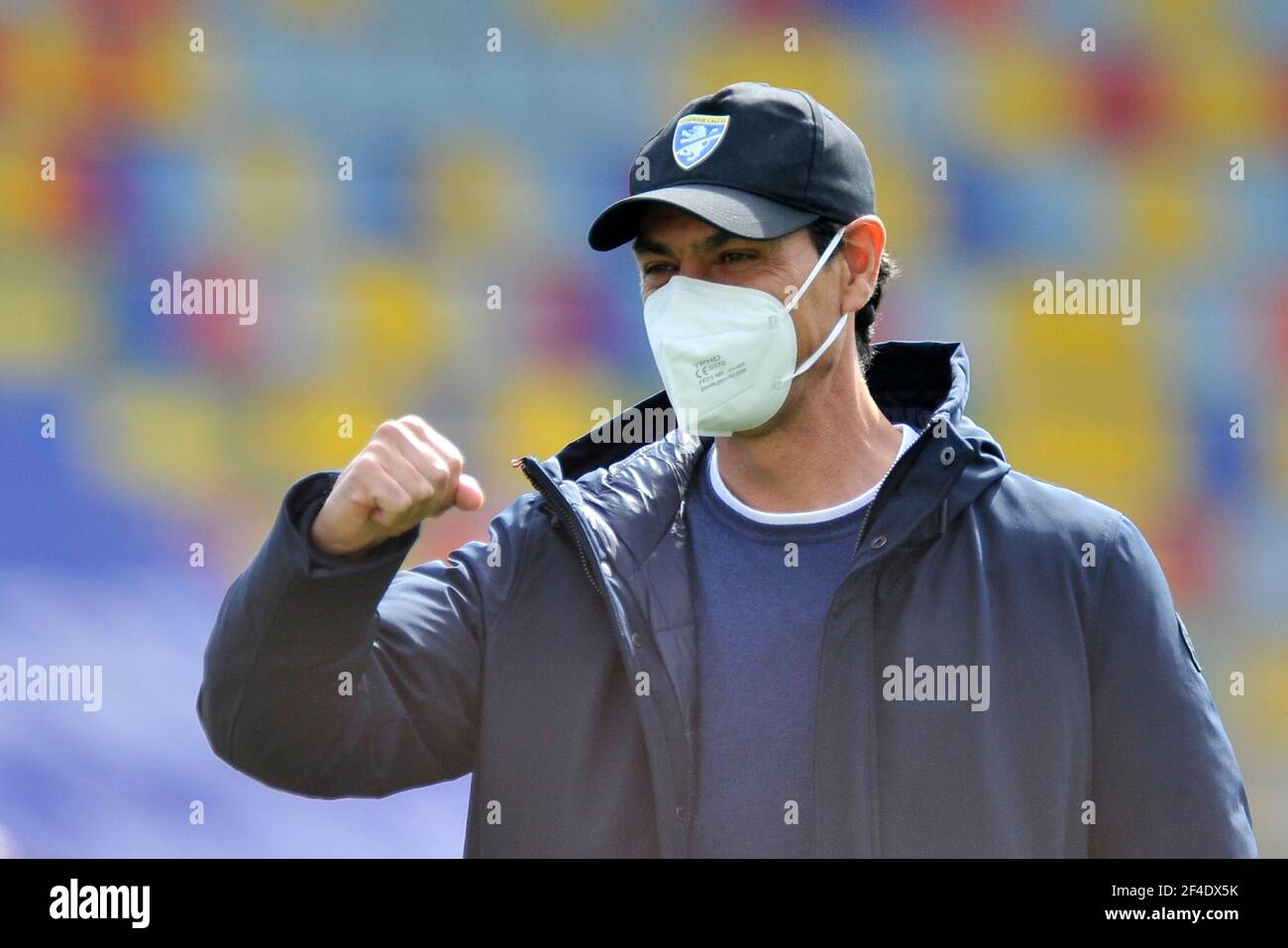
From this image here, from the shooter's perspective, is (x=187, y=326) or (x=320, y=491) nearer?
(x=320, y=491)

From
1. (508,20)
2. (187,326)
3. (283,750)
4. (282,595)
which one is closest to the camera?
(282,595)

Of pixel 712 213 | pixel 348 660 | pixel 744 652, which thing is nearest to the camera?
pixel 348 660

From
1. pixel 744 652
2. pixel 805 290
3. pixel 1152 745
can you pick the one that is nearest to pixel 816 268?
pixel 805 290

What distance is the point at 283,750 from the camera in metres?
1.92

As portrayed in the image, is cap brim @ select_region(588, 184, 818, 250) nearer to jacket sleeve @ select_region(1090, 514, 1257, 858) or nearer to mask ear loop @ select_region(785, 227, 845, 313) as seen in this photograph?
mask ear loop @ select_region(785, 227, 845, 313)

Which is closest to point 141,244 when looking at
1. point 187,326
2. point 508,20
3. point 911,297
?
point 187,326

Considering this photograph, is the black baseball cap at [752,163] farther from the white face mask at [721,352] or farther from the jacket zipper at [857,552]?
the jacket zipper at [857,552]

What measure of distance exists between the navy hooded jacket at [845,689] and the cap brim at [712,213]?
1.24 feet

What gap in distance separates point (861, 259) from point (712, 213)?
1.19 feet

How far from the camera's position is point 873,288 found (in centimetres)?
241

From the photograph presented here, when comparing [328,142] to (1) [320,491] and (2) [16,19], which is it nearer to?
(2) [16,19]

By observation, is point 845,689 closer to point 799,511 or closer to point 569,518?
point 799,511

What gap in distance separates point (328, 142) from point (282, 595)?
2406 mm

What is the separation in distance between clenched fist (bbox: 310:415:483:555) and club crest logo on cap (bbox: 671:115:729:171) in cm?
73
